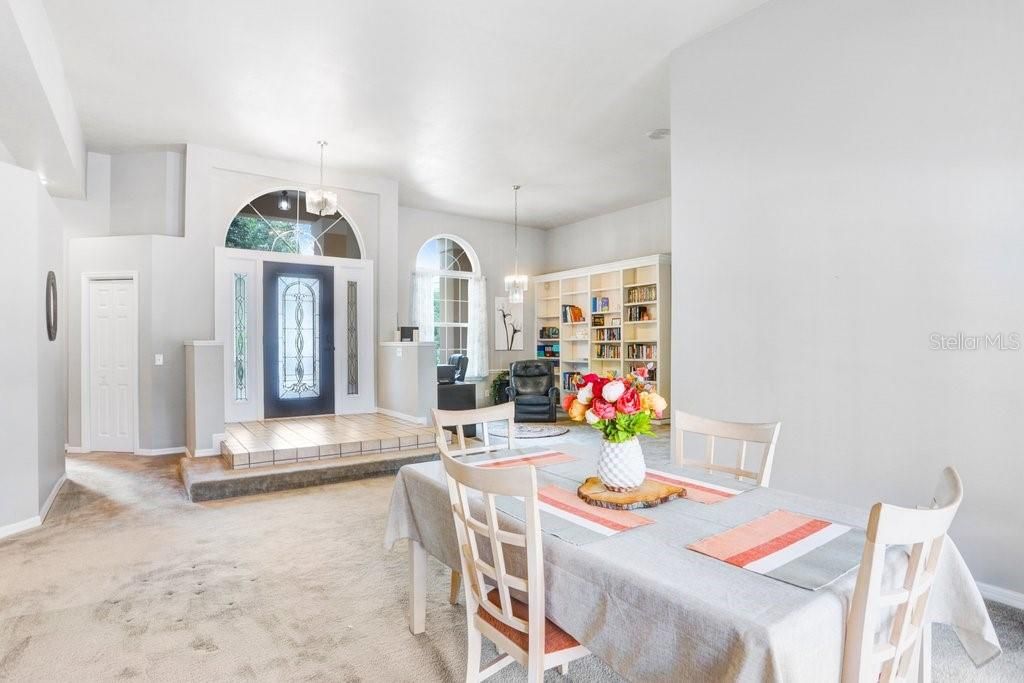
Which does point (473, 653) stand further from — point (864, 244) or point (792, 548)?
point (864, 244)

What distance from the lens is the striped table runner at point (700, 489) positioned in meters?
1.75

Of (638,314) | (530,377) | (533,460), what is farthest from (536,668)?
(638,314)

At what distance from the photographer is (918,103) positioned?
266 cm

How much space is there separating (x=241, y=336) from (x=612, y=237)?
5.58 metres

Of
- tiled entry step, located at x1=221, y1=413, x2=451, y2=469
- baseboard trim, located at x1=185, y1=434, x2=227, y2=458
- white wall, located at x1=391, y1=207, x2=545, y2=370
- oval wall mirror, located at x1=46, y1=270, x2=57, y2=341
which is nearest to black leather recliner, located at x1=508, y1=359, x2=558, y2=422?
white wall, located at x1=391, y1=207, x2=545, y2=370

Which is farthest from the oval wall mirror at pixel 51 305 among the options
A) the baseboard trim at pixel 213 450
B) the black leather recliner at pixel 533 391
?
the black leather recliner at pixel 533 391

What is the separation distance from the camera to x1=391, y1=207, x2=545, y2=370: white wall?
324 inches

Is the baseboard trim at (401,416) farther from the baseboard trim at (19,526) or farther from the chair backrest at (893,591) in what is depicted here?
the chair backrest at (893,591)

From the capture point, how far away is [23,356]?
11.8 ft

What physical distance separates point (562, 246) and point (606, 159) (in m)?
3.39

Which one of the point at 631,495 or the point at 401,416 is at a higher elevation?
the point at 631,495

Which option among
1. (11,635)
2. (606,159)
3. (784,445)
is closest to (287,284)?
(606,159)

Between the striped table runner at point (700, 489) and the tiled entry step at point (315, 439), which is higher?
the striped table runner at point (700, 489)

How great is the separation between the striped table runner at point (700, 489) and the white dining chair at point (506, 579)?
0.60 metres
